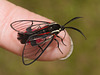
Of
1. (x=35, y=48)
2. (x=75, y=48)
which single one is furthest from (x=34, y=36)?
(x=75, y=48)

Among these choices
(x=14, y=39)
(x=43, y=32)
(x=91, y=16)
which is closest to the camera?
(x=43, y=32)

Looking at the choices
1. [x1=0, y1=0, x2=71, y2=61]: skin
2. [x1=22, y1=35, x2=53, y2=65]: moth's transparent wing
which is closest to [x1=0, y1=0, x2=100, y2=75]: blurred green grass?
[x1=0, y1=0, x2=71, y2=61]: skin

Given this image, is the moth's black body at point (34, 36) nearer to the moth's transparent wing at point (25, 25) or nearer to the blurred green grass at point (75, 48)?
the moth's transparent wing at point (25, 25)

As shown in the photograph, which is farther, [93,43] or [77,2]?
[77,2]

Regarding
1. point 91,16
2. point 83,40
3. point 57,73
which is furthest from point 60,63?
point 91,16

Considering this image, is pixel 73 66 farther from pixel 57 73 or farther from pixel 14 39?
pixel 14 39

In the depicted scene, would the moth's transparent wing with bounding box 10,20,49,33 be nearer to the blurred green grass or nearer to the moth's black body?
the moth's black body
